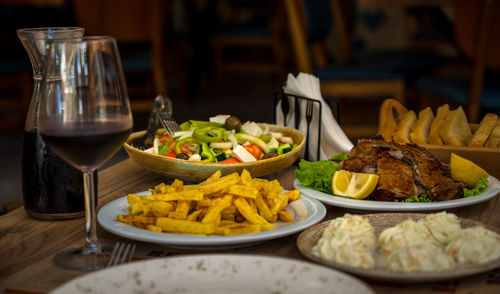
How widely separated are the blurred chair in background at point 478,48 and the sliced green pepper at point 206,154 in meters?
1.82

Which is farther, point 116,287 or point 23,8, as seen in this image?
point 23,8

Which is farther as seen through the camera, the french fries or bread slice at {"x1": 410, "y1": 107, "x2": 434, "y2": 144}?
bread slice at {"x1": 410, "y1": 107, "x2": 434, "y2": 144}

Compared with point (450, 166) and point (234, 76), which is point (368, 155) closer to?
point (450, 166)

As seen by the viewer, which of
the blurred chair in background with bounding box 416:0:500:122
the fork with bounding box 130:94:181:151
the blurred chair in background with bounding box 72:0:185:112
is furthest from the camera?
the blurred chair in background with bounding box 72:0:185:112

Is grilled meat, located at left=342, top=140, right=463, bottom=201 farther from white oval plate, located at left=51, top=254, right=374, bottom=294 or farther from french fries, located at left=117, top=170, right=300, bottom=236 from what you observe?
white oval plate, located at left=51, top=254, right=374, bottom=294

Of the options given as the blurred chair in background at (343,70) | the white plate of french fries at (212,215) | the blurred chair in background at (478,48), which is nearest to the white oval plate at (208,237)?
the white plate of french fries at (212,215)

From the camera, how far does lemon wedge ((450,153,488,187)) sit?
1138 mm

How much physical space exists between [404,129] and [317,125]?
0.22 m

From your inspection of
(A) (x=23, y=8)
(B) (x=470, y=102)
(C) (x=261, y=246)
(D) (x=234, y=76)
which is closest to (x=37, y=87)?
(C) (x=261, y=246)

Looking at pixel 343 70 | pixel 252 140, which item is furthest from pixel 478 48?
pixel 252 140

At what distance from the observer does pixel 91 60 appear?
0.79 metres

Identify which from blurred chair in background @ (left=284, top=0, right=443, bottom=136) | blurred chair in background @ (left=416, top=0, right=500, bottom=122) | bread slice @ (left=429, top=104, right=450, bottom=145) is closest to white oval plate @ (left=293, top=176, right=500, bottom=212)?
bread slice @ (left=429, top=104, right=450, bottom=145)

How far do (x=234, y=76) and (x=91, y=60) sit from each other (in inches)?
306

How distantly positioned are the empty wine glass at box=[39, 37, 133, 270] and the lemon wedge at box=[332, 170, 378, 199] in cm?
45
